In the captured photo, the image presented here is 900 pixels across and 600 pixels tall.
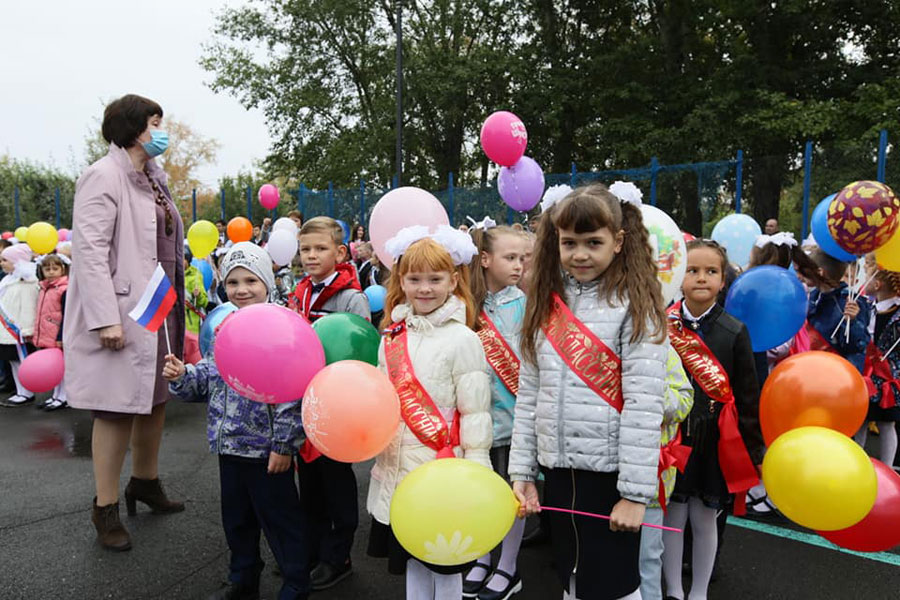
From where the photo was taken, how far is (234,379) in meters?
2.40

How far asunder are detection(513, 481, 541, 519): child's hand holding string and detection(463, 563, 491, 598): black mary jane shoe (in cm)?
105

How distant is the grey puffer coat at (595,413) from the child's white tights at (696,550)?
3.31ft

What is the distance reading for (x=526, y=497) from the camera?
2137 mm

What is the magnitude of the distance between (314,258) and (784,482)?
2.24 m

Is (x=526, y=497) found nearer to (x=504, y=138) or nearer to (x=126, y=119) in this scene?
(x=126, y=119)

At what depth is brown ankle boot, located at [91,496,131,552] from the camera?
332 centimetres

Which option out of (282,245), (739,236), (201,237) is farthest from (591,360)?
(201,237)

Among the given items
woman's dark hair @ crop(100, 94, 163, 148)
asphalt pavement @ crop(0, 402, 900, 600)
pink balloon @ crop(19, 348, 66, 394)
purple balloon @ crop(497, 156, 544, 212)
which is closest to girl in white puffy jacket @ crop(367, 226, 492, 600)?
asphalt pavement @ crop(0, 402, 900, 600)

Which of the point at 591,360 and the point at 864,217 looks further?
the point at 864,217

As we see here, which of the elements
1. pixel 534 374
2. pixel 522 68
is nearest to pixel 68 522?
pixel 534 374

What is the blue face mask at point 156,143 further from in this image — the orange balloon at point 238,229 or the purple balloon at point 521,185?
the orange balloon at point 238,229

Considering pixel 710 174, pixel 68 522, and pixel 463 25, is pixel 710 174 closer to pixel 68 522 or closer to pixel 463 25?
pixel 68 522

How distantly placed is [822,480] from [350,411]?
65.0 inches

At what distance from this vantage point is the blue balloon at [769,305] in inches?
127
